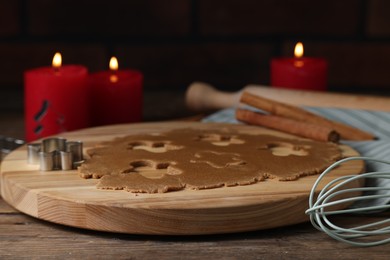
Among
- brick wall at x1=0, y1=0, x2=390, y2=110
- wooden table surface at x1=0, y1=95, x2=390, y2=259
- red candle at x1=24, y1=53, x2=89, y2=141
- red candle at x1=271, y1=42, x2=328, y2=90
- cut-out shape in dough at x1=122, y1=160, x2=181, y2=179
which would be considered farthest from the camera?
brick wall at x1=0, y1=0, x2=390, y2=110

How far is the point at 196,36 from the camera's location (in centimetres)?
149

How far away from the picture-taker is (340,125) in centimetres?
103

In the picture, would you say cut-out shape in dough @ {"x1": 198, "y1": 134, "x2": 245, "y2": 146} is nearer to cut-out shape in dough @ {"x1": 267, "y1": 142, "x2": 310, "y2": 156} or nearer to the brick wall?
cut-out shape in dough @ {"x1": 267, "y1": 142, "x2": 310, "y2": 156}

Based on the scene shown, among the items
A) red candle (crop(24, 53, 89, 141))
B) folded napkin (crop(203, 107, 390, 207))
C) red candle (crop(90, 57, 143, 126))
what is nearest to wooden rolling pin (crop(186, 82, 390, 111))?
folded napkin (crop(203, 107, 390, 207))

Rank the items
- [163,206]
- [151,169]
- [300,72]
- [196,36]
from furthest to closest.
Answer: [196,36] → [300,72] → [151,169] → [163,206]

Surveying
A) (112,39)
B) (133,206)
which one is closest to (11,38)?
(112,39)

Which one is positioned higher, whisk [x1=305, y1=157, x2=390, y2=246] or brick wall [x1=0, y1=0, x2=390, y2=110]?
brick wall [x1=0, y1=0, x2=390, y2=110]

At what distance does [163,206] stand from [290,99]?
18.6 inches

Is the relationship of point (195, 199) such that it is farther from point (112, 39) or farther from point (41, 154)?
point (112, 39)

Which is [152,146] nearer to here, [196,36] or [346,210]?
[346,210]

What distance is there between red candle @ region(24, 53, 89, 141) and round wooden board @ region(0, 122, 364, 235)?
27 cm

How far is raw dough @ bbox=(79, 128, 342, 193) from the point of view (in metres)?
0.78

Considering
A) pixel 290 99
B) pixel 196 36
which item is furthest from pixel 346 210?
pixel 196 36

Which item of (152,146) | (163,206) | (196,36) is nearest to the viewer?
(163,206)
